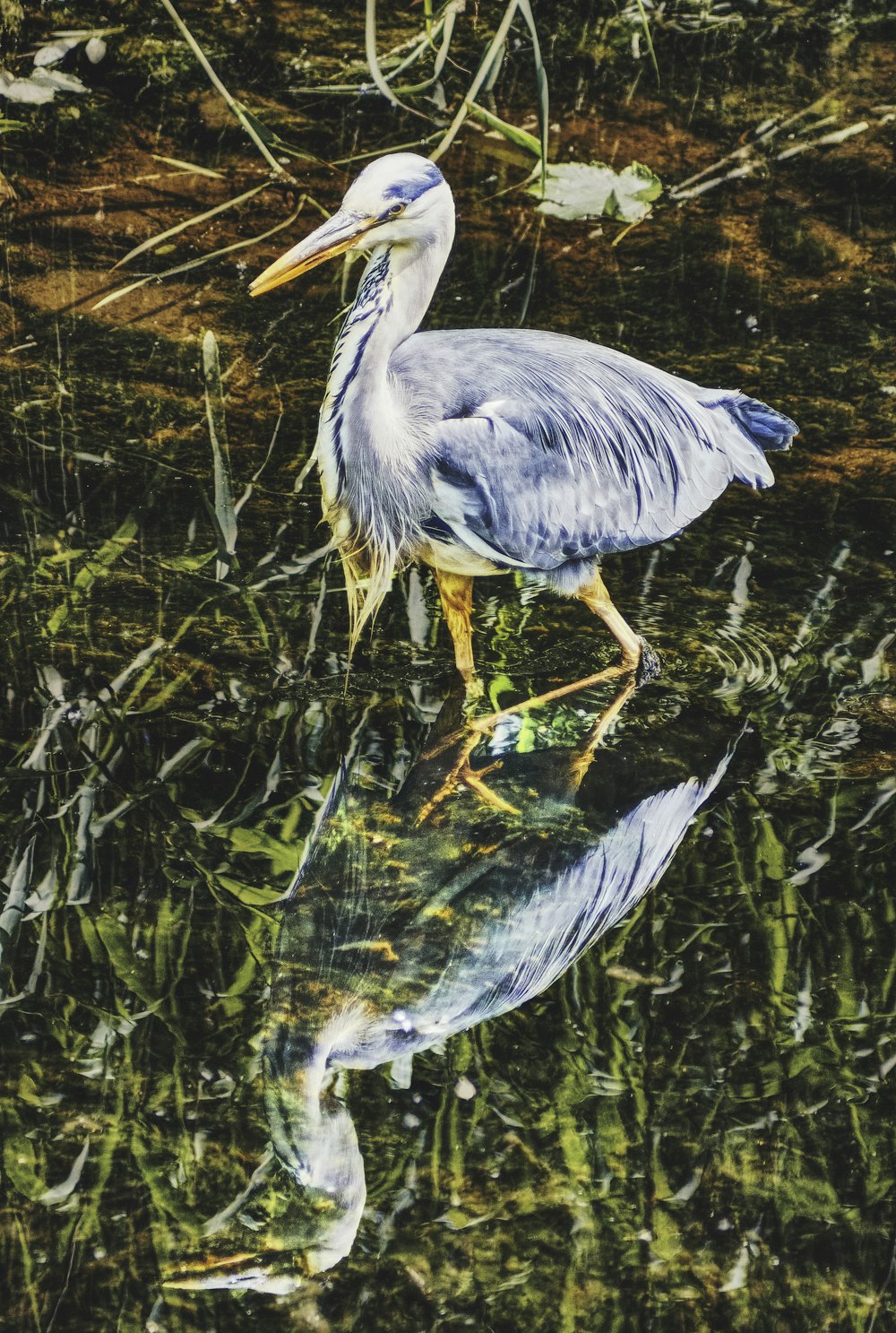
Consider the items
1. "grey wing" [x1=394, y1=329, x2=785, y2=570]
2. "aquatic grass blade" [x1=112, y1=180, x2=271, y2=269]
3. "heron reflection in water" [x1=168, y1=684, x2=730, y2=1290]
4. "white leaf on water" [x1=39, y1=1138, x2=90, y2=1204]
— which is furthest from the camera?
"aquatic grass blade" [x1=112, y1=180, x2=271, y2=269]

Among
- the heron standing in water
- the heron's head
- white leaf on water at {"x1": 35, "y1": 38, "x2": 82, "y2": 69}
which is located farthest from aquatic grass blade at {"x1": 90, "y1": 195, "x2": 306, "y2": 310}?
the heron's head

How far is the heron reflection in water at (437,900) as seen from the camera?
9.08 feet

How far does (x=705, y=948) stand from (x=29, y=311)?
11.8 ft

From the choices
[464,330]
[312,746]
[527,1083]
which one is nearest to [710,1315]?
[527,1083]

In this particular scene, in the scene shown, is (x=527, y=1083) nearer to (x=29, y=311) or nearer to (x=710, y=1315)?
(x=710, y=1315)

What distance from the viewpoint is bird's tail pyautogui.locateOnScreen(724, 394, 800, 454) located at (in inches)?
164

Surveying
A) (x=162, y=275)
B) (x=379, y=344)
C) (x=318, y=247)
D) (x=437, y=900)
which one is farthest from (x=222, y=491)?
(x=437, y=900)

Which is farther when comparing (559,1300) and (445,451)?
(445,451)

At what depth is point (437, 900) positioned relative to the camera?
3.38 metres

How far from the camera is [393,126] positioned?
21.9 ft

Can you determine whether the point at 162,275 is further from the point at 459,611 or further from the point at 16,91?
the point at 459,611

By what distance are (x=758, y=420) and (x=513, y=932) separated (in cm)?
169

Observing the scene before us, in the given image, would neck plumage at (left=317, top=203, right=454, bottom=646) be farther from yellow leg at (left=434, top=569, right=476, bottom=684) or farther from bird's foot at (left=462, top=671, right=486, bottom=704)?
bird's foot at (left=462, top=671, right=486, bottom=704)

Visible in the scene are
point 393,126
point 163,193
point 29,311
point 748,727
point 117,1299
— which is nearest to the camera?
point 117,1299
